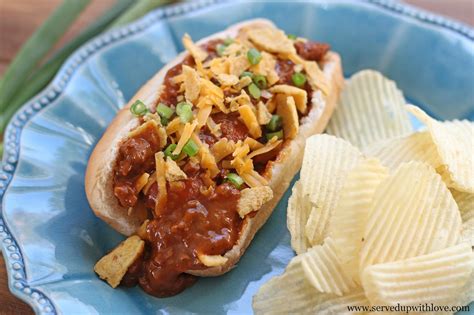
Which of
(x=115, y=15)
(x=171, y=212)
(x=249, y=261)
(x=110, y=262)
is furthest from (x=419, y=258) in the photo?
(x=115, y=15)

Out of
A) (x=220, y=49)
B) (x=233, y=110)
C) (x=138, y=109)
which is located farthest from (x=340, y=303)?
(x=220, y=49)

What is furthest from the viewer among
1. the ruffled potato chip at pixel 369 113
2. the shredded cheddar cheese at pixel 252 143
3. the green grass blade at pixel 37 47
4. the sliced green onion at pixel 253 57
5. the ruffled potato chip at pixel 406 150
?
the green grass blade at pixel 37 47

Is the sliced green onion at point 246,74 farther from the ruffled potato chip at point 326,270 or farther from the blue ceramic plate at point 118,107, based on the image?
the ruffled potato chip at point 326,270

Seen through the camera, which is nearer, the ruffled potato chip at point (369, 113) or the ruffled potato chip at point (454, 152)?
the ruffled potato chip at point (454, 152)

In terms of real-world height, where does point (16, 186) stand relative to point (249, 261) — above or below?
above

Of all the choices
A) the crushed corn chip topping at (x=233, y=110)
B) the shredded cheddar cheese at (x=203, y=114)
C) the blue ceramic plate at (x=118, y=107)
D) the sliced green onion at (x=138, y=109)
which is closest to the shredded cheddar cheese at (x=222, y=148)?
the crushed corn chip topping at (x=233, y=110)


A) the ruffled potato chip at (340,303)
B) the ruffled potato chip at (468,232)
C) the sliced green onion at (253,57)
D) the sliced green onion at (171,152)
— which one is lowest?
the ruffled potato chip at (340,303)

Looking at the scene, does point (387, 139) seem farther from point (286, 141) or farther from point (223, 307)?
point (223, 307)
